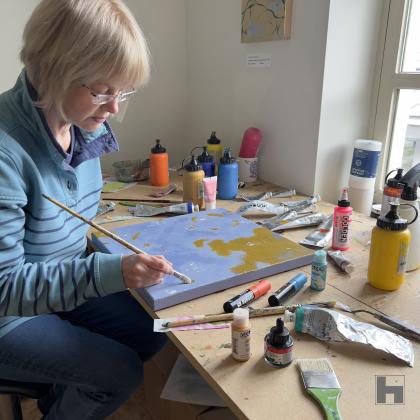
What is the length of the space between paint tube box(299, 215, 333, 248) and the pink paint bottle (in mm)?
30

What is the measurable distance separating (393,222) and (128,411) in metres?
1.08

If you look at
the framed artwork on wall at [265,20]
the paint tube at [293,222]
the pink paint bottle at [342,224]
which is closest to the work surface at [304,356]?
the pink paint bottle at [342,224]

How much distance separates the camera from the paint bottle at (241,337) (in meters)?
0.65

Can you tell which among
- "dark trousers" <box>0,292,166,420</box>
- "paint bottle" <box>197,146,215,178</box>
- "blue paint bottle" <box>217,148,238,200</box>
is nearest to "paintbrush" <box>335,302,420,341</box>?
"dark trousers" <box>0,292,166,420</box>

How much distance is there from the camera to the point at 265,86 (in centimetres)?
154

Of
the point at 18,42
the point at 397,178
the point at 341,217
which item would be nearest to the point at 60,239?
the point at 341,217

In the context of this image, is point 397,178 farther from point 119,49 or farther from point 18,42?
point 18,42

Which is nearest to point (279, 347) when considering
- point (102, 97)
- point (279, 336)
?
point (279, 336)

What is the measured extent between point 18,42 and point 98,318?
3.73ft

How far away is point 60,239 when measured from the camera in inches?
35.3

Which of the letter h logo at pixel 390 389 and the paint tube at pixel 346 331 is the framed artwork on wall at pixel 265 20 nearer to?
the paint tube at pixel 346 331

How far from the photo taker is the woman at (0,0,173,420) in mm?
754

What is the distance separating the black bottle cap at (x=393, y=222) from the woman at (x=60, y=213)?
43cm

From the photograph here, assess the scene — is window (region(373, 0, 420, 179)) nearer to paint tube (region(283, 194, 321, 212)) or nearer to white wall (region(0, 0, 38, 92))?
paint tube (region(283, 194, 321, 212))
